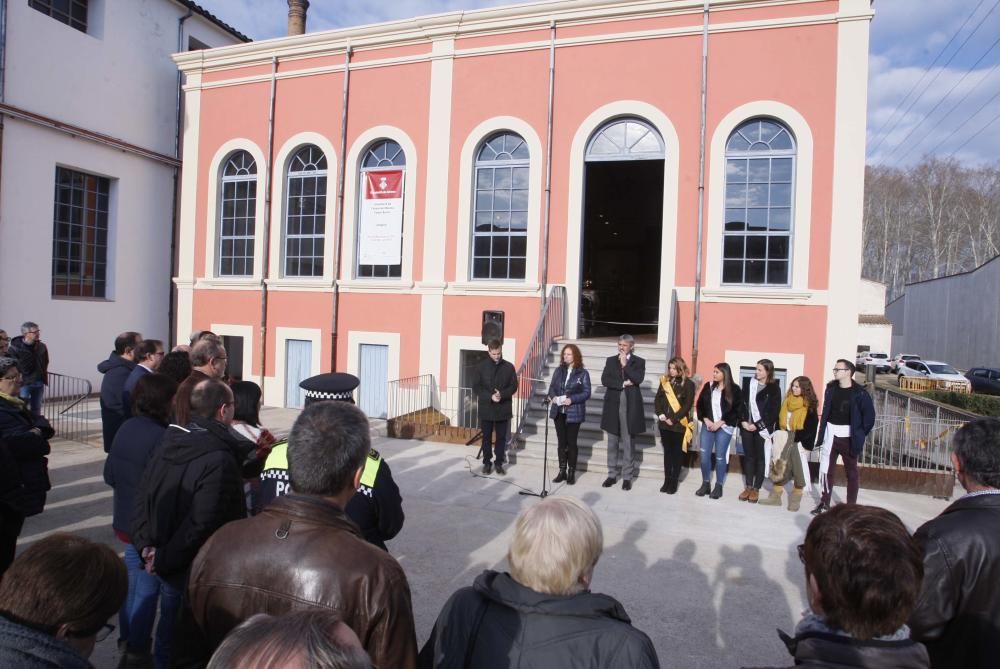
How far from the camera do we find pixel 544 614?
69.0 inches

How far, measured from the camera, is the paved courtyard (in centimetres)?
445

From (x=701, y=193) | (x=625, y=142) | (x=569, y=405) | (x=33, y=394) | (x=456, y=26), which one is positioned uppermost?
(x=456, y=26)

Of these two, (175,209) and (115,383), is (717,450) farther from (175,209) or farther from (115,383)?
(175,209)

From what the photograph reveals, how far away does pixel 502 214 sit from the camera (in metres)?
12.4

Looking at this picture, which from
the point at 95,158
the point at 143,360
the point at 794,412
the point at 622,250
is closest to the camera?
the point at 143,360

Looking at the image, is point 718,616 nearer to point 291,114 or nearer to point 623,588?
point 623,588

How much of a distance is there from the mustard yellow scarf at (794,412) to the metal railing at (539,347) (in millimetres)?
3674

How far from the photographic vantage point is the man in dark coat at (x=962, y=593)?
2.33m

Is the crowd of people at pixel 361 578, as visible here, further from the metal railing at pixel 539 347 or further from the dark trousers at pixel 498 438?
the metal railing at pixel 539 347

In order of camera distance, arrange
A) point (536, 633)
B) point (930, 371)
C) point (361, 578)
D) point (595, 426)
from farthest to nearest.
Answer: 1. point (930, 371)
2. point (595, 426)
3. point (361, 578)
4. point (536, 633)

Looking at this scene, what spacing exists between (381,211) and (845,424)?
31.9 feet

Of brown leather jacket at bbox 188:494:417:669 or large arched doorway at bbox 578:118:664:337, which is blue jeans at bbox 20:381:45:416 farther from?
large arched doorway at bbox 578:118:664:337

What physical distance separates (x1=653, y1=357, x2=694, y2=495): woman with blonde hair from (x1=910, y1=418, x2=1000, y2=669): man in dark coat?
539cm

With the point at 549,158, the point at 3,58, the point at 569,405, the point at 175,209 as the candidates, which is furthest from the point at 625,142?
the point at 3,58
